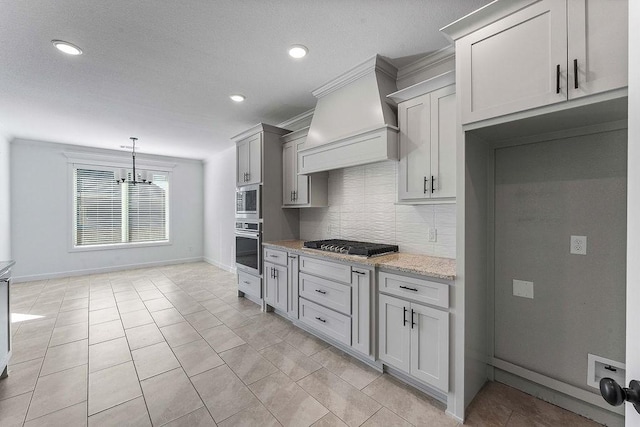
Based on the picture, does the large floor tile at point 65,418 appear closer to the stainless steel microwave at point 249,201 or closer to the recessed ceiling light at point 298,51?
the stainless steel microwave at point 249,201

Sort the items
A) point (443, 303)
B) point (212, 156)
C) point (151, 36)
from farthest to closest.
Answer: point (212, 156), point (151, 36), point (443, 303)

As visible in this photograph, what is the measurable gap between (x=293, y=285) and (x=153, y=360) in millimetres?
1478

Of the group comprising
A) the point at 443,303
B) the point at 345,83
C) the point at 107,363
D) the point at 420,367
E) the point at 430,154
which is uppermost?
the point at 345,83

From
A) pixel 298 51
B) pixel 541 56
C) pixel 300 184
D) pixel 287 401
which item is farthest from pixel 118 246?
pixel 541 56

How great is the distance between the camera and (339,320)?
8.43ft

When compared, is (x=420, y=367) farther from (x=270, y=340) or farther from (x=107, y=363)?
(x=107, y=363)

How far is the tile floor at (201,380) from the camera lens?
1.79m

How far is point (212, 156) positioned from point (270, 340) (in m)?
5.19

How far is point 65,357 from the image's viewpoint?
8.32 ft

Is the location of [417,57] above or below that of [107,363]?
above

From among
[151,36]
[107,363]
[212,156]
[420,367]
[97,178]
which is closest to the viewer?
[420,367]

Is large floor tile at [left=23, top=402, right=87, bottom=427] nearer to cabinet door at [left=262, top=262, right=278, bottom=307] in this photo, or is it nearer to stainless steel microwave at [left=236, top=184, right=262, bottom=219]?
cabinet door at [left=262, top=262, right=278, bottom=307]

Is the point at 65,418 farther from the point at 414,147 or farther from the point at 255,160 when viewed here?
the point at 414,147

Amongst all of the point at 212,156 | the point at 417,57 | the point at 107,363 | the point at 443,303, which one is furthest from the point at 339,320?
the point at 212,156
